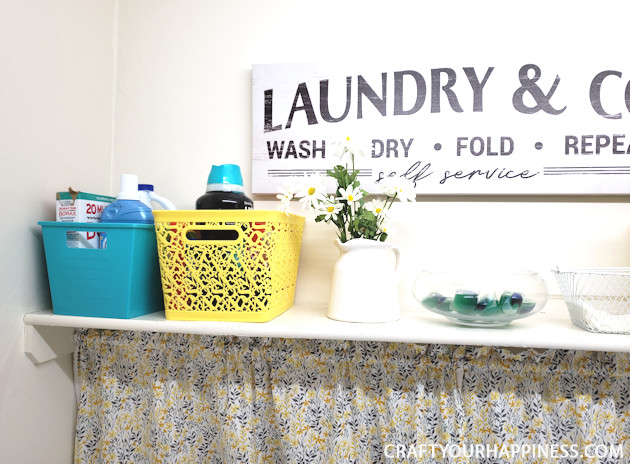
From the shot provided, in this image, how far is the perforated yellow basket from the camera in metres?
0.79

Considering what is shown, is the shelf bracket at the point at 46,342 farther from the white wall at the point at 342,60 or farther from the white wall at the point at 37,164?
the white wall at the point at 342,60

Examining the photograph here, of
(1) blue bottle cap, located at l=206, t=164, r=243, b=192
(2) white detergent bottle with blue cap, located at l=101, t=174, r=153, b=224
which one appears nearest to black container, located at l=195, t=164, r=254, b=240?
(1) blue bottle cap, located at l=206, t=164, r=243, b=192

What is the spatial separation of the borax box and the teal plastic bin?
1 cm

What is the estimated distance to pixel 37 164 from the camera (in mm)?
880

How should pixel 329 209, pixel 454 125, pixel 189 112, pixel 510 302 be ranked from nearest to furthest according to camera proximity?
pixel 510 302, pixel 329 209, pixel 454 125, pixel 189 112

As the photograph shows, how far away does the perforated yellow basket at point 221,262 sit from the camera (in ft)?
2.58

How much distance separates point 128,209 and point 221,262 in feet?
0.78

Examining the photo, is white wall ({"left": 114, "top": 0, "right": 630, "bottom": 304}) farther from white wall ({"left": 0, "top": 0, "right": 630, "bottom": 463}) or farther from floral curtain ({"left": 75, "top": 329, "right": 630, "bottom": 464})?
floral curtain ({"left": 75, "top": 329, "right": 630, "bottom": 464})

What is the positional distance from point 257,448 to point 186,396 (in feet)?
0.66

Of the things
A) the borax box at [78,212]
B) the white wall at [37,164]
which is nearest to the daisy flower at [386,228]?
the borax box at [78,212]

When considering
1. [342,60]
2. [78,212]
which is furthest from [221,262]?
[342,60]

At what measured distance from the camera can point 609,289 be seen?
0.82 m

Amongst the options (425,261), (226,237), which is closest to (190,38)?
(226,237)

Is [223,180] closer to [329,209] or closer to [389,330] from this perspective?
[329,209]
